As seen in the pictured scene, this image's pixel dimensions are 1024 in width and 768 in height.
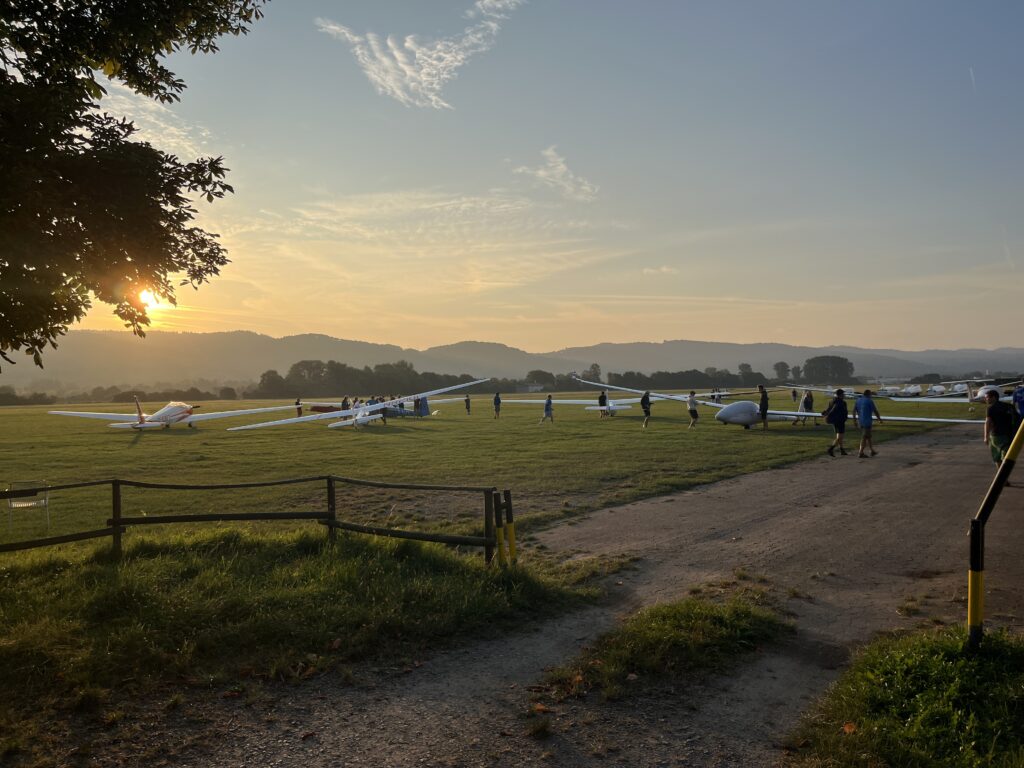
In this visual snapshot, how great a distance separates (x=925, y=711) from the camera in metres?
4.83

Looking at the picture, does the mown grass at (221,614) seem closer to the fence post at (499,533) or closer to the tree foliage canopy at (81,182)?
the fence post at (499,533)

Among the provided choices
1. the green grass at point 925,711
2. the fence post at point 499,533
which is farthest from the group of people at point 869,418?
the fence post at point 499,533

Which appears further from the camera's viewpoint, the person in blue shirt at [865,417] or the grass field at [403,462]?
the person in blue shirt at [865,417]

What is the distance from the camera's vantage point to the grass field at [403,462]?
15086 mm

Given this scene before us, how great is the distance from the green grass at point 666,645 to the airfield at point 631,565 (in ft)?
0.75

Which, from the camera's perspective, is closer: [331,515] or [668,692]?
[668,692]

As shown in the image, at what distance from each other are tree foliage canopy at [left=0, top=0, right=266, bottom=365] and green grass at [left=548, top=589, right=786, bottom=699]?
23.5 feet

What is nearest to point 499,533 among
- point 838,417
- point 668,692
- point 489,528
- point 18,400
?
point 489,528

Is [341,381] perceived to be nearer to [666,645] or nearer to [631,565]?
[631,565]

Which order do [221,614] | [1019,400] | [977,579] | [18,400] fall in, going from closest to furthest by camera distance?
[977,579], [221,614], [1019,400], [18,400]

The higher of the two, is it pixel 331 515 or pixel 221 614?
pixel 331 515

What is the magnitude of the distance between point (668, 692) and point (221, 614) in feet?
16.1

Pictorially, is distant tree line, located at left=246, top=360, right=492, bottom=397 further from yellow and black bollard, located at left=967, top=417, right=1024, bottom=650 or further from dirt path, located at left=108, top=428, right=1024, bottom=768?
yellow and black bollard, located at left=967, top=417, right=1024, bottom=650

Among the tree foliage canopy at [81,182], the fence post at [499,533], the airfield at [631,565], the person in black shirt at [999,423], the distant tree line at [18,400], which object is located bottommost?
the airfield at [631,565]
